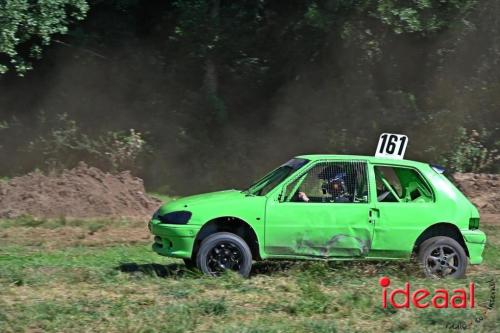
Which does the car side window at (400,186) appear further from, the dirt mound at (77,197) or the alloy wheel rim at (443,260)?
the dirt mound at (77,197)

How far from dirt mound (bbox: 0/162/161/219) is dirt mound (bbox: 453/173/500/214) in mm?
7589

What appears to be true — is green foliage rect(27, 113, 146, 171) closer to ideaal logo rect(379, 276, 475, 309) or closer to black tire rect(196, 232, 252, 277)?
black tire rect(196, 232, 252, 277)

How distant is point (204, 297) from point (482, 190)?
12.6 m

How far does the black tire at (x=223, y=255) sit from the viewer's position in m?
9.95

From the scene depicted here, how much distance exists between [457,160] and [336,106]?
3924 millimetres

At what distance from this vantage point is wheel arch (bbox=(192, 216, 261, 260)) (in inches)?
396

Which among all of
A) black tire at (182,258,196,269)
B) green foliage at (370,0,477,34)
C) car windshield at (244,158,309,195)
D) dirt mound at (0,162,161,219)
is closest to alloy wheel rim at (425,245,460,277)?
car windshield at (244,158,309,195)

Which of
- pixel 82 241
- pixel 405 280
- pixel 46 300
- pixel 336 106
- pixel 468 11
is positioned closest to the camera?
pixel 46 300

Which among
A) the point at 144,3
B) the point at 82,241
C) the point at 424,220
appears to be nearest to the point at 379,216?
the point at 424,220

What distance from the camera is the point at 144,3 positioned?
25.0 metres

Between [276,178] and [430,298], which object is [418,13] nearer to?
[276,178]

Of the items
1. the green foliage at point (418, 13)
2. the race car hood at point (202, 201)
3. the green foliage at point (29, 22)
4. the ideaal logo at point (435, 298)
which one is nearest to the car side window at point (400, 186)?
the ideaal logo at point (435, 298)

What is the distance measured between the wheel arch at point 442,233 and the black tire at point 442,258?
0.20 ft

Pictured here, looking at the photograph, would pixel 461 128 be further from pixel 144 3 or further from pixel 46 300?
pixel 46 300
